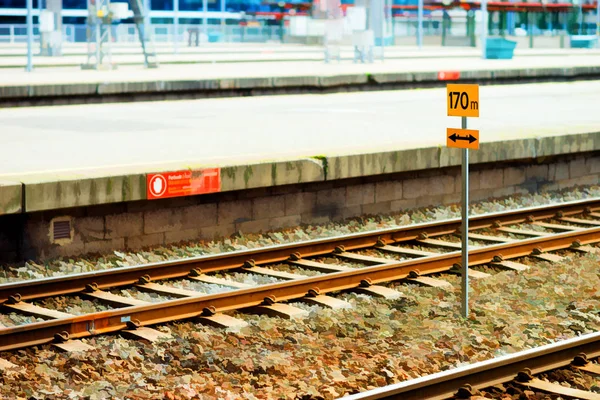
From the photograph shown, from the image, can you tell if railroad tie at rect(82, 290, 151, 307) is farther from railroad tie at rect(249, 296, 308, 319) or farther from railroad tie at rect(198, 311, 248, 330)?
railroad tie at rect(249, 296, 308, 319)

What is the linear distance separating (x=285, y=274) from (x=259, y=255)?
0.59 meters

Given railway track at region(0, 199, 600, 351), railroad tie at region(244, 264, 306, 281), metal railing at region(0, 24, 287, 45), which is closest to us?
railway track at region(0, 199, 600, 351)

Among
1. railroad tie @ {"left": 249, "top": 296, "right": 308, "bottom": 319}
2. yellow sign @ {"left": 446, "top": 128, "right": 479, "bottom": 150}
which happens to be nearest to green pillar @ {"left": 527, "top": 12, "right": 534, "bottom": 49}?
yellow sign @ {"left": 446, "top": 128, "right": 479, "bottom": 150}

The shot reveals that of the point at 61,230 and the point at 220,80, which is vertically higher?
the point at 220,80

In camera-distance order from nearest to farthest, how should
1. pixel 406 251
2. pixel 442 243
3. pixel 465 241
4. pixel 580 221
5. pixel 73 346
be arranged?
pixel 73 346, pixel 465 241, pixel 406 251, pixel 442 243, pixel 580 221

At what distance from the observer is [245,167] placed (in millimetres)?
9930

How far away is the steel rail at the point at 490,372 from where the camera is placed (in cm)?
523

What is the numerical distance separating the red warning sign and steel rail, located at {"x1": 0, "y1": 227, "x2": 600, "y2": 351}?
82.6 inches

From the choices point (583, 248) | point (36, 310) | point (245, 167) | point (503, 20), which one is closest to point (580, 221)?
point (583, 248)

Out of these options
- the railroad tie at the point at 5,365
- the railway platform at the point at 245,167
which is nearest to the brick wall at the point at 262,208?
the railway platform at the point at 245,167

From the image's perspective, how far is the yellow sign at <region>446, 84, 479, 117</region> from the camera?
6.84 meters

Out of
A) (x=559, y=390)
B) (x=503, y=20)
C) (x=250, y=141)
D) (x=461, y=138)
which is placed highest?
(x=503, y=20)

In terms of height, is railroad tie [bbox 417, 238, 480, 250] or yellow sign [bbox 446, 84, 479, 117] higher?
yellow sign [bbox 446, 84, 479, 117]

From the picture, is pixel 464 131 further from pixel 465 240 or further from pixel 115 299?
pixel 115 299
